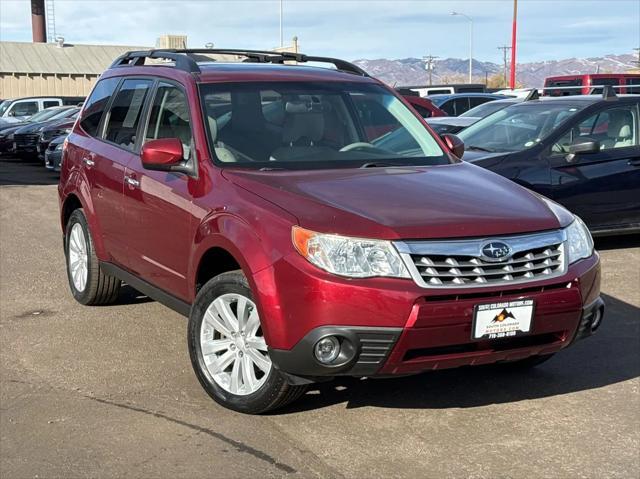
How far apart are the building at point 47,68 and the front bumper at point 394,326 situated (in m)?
58.0

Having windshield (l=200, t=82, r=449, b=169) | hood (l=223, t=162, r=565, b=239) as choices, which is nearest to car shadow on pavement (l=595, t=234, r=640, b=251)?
windshield (l=200, t=82, r=449, b=169)

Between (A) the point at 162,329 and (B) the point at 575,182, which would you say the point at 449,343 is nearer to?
(A) the point at 162,329

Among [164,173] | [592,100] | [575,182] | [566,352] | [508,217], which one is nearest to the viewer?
[508,217]

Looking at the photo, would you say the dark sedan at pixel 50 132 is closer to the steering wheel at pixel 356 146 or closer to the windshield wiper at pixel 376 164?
the steering wheel at pixel 356 146

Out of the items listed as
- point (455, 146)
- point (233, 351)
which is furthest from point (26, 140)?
point (233, 351)

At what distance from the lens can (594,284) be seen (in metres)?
4.61

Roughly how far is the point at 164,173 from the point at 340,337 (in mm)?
1819

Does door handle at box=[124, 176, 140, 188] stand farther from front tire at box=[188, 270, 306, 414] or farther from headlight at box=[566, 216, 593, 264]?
headlight at box=[566, 216, 593, 264]

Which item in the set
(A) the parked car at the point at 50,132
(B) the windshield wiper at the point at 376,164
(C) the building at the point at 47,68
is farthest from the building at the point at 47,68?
(B) the windshield wiper at the point at 376,164

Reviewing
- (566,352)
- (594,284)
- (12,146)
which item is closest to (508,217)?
(594,284)

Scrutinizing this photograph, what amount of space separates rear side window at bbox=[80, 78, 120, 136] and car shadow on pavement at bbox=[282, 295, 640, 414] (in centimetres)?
287

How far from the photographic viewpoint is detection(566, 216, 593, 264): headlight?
14.9 feet

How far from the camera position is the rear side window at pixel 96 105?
6621mm

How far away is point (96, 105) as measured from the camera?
679 centimetres
